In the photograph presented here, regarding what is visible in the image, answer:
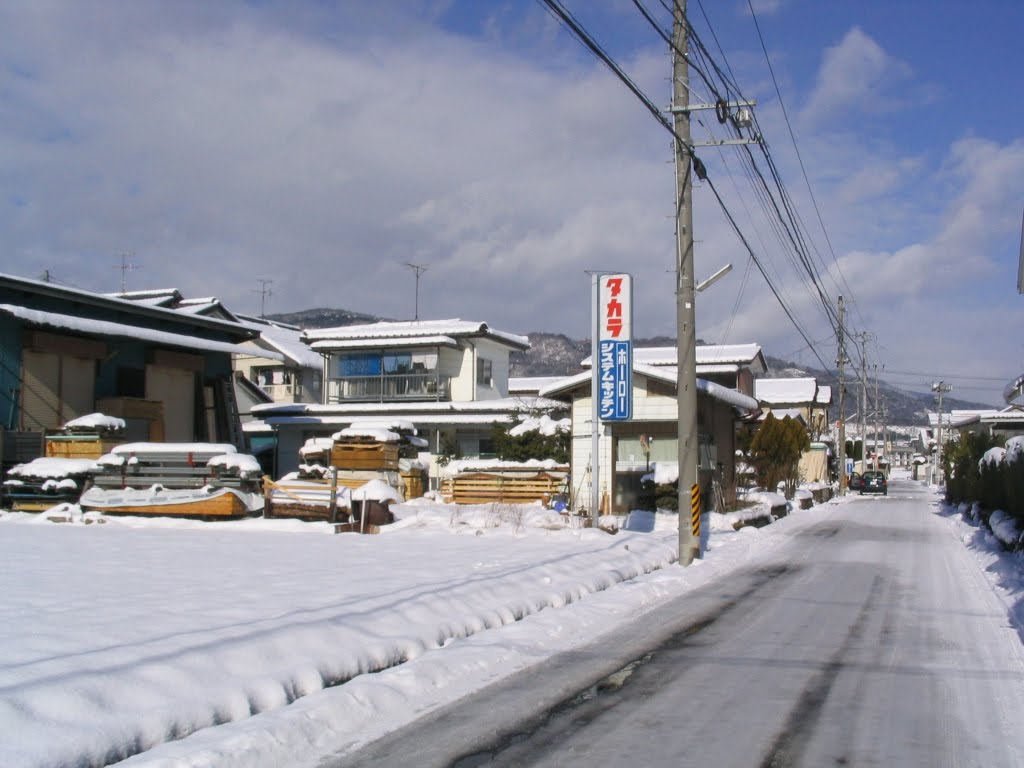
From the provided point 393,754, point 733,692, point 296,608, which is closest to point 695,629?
point 733,692

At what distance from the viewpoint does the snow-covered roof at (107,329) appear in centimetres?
2431

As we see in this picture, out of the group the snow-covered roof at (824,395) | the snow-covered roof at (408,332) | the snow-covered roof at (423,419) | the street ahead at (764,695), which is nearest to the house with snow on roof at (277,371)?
the snow-covered roof at (408,332)

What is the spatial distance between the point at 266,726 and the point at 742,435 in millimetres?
32355

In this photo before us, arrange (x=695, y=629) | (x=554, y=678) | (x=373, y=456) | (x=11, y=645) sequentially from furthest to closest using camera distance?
(x=373, y=456)
(x=695, y=629)
(x=554, y=678)
(x=11, y=645)

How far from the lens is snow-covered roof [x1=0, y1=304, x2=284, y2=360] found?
24.3 metres

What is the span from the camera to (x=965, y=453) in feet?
113

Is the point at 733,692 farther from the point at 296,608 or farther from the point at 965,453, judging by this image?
the point at 965,453

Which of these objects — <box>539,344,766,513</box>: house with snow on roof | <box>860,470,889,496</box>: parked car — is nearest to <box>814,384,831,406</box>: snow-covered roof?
<box>860,470,889,496</box>: parked car

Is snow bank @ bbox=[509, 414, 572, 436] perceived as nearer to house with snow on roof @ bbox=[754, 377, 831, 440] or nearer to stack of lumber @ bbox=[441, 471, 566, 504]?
stack of lumber @ bbox=[441, 471, 566, 504]

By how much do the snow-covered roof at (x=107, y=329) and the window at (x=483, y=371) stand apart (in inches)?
433

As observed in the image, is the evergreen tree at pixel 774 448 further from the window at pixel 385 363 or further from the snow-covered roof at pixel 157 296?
the snow-covered roof at pixel 157 296

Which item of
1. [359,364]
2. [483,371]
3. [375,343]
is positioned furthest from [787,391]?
[375,343]

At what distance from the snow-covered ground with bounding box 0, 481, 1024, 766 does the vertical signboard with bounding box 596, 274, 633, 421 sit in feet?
14.4

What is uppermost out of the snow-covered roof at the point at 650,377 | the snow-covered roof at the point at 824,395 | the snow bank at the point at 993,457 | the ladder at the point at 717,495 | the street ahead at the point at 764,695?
the snow-covered roof at the point at 824,395
